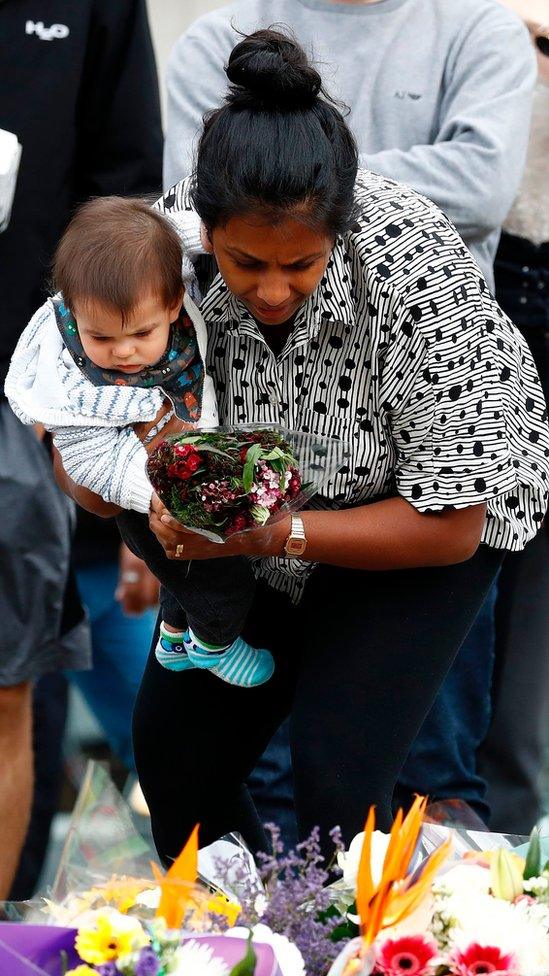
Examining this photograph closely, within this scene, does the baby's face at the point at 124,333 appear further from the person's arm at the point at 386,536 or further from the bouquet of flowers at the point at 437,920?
the bouquet of flowers at the point at 437,920

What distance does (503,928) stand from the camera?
57.2 inches

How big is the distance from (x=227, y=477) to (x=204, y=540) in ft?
0.61

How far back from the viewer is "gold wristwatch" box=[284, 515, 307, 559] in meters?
2.23

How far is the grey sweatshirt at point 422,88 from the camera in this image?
2775 mm

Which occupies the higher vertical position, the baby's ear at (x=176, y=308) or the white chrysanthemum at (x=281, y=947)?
the baby's ear at (x=176, y=308)

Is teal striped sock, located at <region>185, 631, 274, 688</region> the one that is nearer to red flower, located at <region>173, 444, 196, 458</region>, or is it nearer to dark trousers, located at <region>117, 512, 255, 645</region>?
dark trousers, located at <region>117, 512, 255, 645</region>

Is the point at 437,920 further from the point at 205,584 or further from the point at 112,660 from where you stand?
the point at 112,660

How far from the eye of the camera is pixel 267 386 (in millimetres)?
2293

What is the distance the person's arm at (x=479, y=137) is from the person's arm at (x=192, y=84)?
1.31 ft

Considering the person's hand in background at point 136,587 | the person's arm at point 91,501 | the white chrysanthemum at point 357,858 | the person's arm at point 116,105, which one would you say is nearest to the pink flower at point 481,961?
the white chrysanthemum at point 357,858

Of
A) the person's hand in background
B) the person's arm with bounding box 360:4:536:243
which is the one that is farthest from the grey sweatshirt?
the person's hand in background

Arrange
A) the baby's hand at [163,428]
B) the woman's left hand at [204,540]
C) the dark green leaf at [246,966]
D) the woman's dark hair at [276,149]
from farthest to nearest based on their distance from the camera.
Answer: the baby's hand at [163,428] < the woman's left hand at [204,540] < the woman's dark hair at [276,149] < the dark green leaf at [246,966]

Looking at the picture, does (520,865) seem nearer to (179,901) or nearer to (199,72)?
(179,901)

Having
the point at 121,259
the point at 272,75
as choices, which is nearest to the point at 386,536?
the point at 121,259
